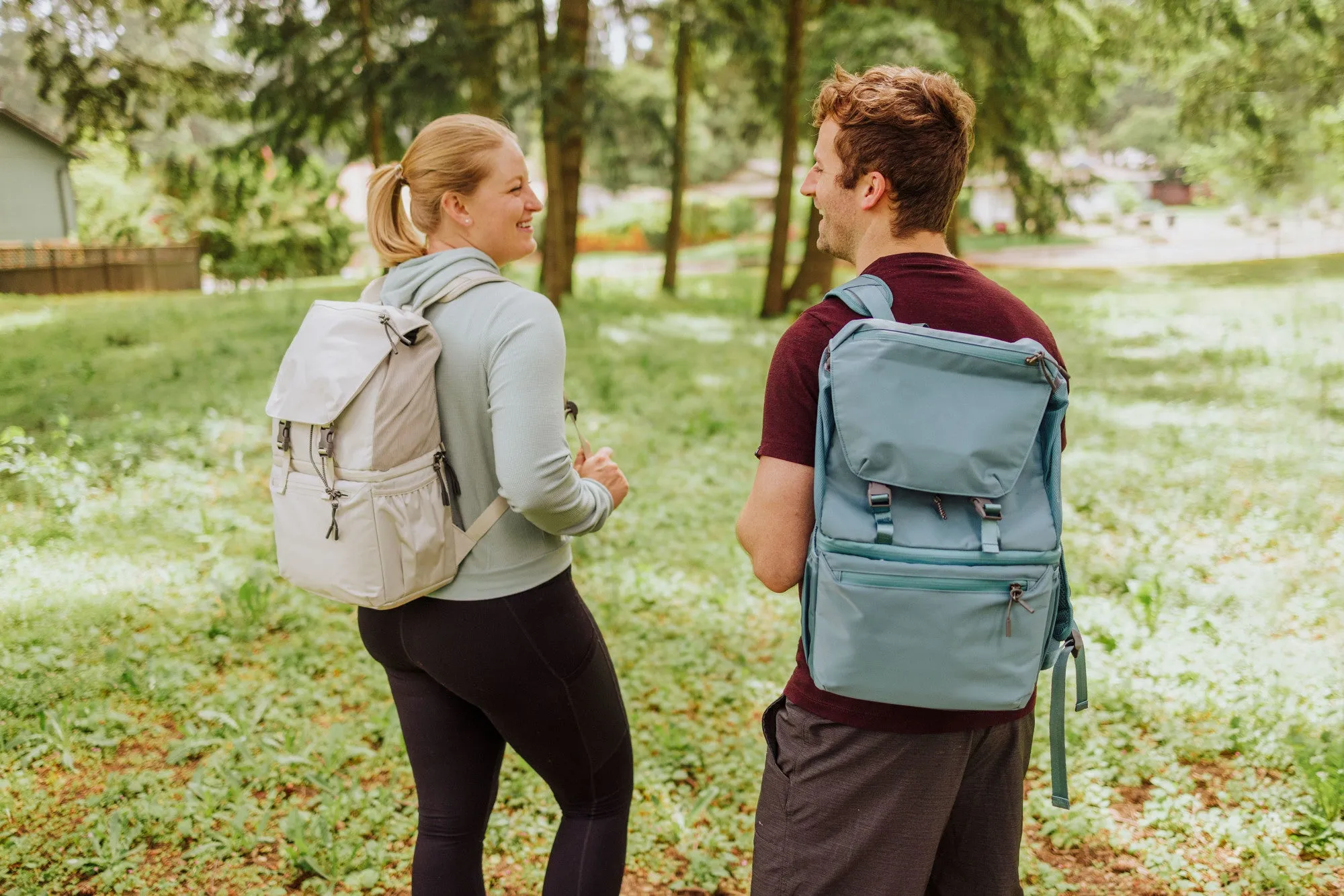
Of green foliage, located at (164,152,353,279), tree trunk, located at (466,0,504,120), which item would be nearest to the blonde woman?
tree trunk, located at (466,0,504,120)

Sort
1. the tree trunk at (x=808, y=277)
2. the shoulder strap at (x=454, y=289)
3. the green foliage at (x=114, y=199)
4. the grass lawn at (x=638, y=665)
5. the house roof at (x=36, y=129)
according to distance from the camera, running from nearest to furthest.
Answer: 1. the shoulder strap at (x=454, y=289)
2. the grass lawn at (x=638, y=665)
3. the house roof at (x=36, y=129)
4. the green foliage at (x=114, y=199)
5. the tree trunk at (x=808, y=277)

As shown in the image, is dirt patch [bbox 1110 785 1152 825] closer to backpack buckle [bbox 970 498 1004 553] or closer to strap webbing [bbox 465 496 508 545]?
backpack buckle [bbox 970 498 1004 553]

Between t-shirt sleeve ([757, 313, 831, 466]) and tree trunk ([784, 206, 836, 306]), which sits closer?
t-shirt sleeve ([757, 313, 831, 466])

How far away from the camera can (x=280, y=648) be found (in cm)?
452

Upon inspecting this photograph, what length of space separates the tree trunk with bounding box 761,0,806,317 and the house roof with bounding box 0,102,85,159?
9179mm

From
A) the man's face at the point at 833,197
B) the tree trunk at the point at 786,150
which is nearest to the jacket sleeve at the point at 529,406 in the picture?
the man's face at the point at 833,197

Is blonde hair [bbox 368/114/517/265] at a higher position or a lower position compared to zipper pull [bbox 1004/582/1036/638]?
higher

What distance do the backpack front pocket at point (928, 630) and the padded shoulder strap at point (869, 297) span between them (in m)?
0.41

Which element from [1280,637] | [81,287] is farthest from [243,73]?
[1280,637]

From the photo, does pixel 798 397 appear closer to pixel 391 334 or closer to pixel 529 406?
pixel 529 406

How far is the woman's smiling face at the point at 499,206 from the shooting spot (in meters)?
2.03

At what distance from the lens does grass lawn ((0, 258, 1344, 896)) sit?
3.22 m

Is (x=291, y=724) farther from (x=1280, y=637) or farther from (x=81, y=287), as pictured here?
(x=81, y=287)

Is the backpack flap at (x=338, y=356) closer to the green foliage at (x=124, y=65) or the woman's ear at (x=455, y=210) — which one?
the woman's ear at (x=455, y=210)
